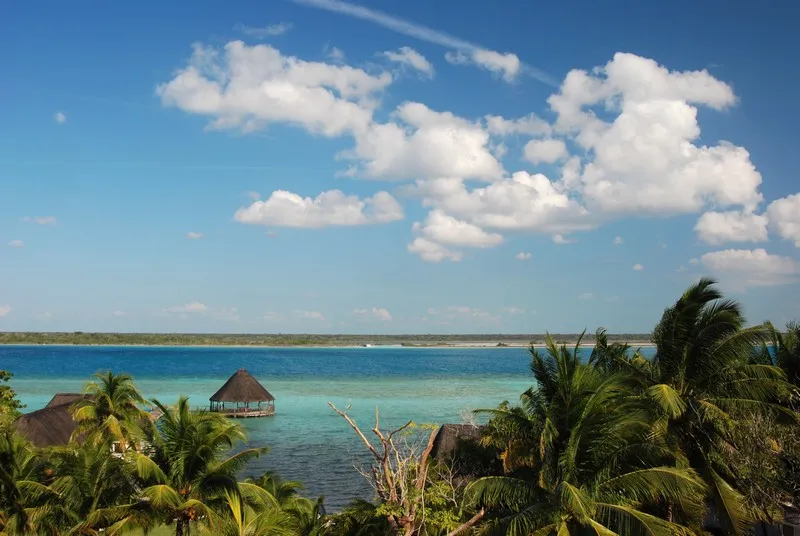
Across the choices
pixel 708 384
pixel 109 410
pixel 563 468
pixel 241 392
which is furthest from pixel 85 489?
pixel 241 392

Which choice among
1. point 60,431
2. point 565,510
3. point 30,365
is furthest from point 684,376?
point 30,365

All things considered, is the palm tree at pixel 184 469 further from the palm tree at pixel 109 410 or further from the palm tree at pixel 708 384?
the palm tree at pixel 109 410

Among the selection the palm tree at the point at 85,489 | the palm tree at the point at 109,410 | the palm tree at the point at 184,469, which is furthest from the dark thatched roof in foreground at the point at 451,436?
the palm tree at the point at 85,489

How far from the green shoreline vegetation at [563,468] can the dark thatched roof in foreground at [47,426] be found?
11.0 metres

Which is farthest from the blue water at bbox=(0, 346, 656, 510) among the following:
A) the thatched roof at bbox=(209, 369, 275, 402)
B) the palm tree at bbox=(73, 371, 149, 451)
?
the palm tree at bbox=(73, 371, 149, 451)

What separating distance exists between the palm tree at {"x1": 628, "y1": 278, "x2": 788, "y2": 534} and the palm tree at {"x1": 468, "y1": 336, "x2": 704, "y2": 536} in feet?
3.96

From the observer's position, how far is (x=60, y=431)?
28.8 m

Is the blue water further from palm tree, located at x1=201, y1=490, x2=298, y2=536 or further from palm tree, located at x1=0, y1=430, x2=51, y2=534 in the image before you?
palm tree, located at x1=0, y1=430, x2=51, y2=534

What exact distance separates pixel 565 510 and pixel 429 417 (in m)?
38.4

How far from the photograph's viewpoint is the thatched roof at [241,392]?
48.7 metres

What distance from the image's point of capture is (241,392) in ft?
161

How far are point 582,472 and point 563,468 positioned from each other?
531 mm

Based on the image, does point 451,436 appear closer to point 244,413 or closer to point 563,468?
point 563,468

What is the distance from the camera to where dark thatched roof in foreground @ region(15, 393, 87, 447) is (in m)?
27.0
